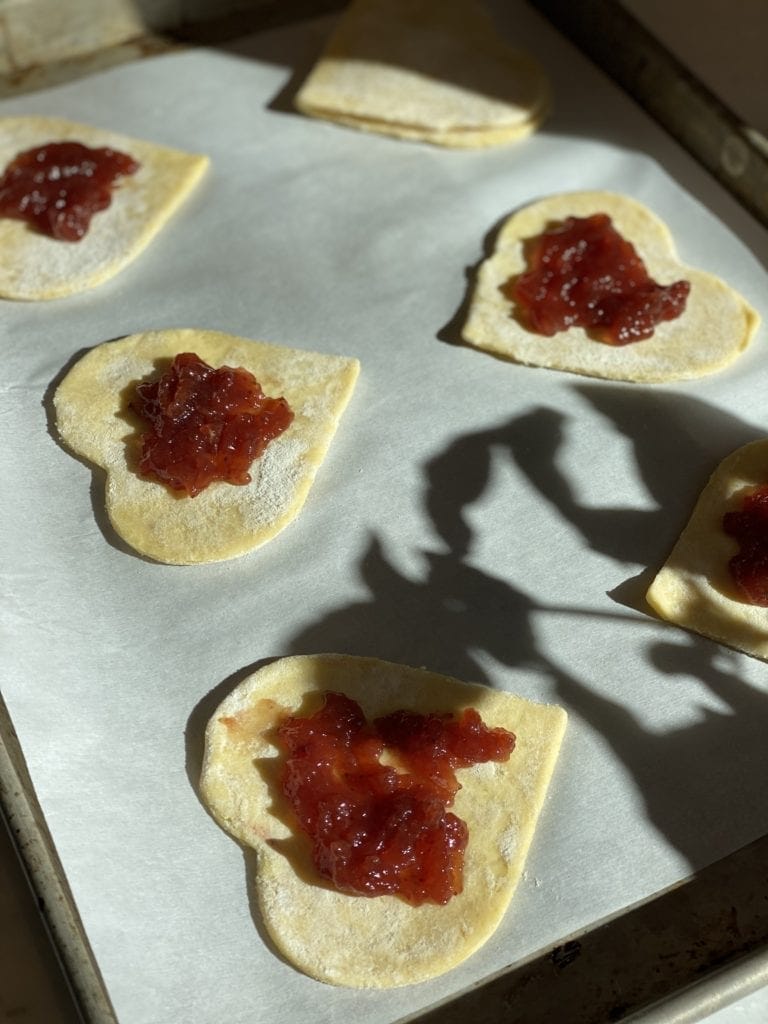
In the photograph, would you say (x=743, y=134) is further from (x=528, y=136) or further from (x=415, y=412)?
(x=415, y=412)

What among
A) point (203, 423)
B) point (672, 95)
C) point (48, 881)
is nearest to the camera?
point (48, 881)

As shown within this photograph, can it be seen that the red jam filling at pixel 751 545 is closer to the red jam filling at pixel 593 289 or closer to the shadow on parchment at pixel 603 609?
the shadow on parchment at pixel 603 609

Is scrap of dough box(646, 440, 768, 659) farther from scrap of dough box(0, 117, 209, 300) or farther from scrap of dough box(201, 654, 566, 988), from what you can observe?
scrap of dough box(0, 117, 209, 300)

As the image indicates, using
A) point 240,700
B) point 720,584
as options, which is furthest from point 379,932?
point 720,584

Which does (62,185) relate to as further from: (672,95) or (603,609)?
(603,609)

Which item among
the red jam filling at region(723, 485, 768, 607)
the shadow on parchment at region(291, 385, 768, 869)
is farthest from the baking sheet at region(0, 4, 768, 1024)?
the red jam filling at region(723, 485, 768, 607)

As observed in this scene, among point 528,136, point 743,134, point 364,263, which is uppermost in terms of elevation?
point 743,134

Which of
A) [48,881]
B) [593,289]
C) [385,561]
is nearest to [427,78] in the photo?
[593,289]
